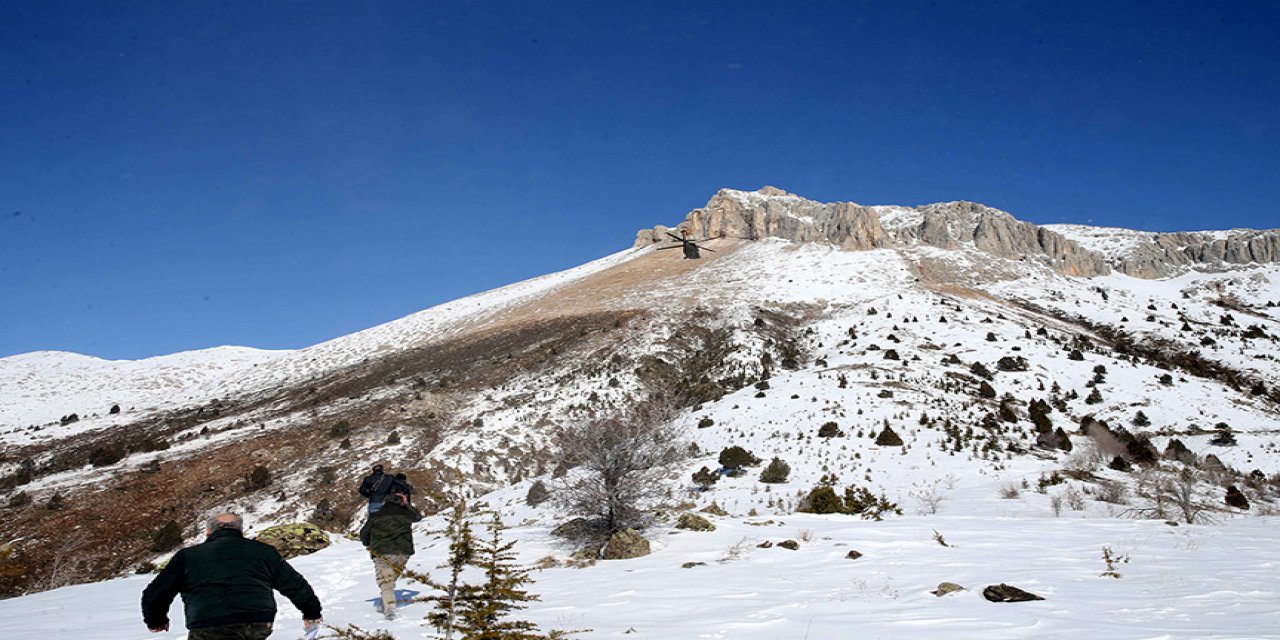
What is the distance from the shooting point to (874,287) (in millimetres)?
56562

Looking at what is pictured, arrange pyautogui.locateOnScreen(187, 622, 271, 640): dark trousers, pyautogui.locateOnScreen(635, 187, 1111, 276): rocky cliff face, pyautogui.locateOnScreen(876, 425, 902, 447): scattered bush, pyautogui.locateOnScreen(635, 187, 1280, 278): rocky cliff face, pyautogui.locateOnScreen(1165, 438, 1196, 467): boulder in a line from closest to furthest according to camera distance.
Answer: pyautogui.locateOnScreen(187, 622, 271, 640): dark trousers < pyautogui.locateOnScreen(1165, 438, 1196, 467): boulder < pyautogui.locateOnScreen(876, 425, 902, 447): scattered bush < pyautogui.locateOnScreen(635, 187, 1111, 276): rocky cliff face < pyautogui.locateOnScreen(635, 187, 1280, 278): rocky cliff face

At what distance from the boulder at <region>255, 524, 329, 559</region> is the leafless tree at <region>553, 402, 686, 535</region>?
537 centimetres

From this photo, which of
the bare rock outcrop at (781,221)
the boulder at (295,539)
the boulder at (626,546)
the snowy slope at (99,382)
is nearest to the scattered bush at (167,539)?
the boulder at (295,539)

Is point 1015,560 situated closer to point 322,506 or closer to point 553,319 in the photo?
point 322,506

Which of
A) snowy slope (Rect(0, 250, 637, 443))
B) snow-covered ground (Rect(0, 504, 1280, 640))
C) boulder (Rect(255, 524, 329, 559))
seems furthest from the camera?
snowy slope (Rect(0, 250, 637, 443))

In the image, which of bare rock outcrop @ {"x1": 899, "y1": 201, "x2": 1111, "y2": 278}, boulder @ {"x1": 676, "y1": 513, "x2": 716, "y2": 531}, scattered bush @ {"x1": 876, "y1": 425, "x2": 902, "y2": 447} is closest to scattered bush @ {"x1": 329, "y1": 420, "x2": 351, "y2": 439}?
boulder @ {"x1": 676, "y1": 513, "x2": 716, "y2": 531}

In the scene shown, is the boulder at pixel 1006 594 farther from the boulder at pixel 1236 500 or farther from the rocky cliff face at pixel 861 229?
the rocky cliff face at pixel 861 229

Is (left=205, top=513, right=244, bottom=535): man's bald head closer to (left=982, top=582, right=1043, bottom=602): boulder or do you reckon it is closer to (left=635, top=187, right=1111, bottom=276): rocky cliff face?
(left=982, top=582, right=1043, bottom=602): boulder

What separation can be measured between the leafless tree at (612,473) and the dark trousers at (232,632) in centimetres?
770

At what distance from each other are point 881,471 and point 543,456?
14.8 meters

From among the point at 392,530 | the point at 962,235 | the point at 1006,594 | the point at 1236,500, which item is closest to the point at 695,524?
the point at 392,530

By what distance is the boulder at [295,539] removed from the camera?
12789 millimetres

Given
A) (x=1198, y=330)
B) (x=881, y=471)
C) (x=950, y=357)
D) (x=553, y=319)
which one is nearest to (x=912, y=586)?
(x=881, y=471)

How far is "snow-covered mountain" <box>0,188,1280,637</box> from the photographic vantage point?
19.0 metres
